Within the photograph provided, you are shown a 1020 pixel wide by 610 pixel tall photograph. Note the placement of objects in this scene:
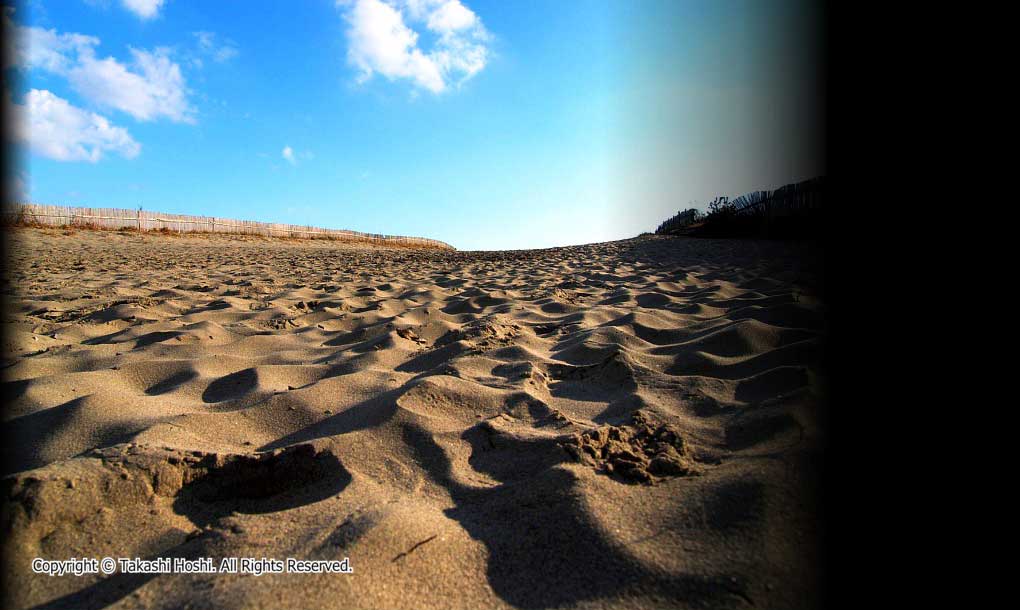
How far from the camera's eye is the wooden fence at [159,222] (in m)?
12.8

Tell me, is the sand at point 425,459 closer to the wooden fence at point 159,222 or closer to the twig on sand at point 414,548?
the twig on sand at point 414,548

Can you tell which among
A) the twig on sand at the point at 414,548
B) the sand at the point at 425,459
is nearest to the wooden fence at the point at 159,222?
the sand at the point at 425,459

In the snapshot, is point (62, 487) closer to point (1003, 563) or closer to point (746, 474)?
point (746, 474)

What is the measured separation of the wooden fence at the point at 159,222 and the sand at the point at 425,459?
10.8 metres

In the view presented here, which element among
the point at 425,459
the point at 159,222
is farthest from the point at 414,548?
the point at 159,222

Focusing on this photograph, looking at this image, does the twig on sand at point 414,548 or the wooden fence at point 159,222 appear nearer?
the twig on sand at point 414,548

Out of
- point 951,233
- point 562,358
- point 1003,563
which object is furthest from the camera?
point 562,358

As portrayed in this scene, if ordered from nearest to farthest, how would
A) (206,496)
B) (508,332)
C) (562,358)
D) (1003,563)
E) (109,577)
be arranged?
(1003,563)
(109,577)
(206,496)
(562,358)
(508,332)

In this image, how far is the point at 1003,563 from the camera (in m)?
0.83

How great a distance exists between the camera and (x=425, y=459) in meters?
1.39

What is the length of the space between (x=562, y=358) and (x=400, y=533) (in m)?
1.43

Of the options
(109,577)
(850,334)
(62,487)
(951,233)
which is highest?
(951,233)

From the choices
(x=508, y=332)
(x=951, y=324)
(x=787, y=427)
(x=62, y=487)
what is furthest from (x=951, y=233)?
(x=62, y=487)

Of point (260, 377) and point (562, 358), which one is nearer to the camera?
point (260, 377)
